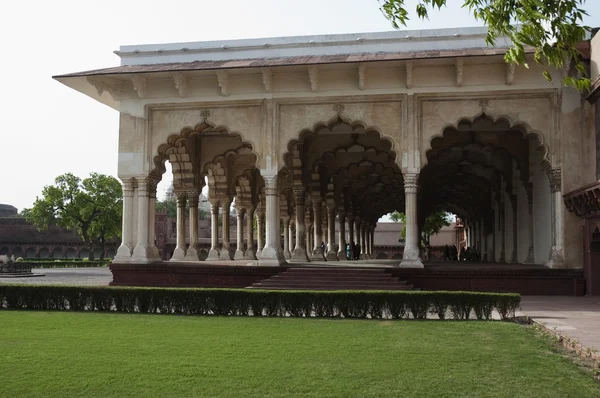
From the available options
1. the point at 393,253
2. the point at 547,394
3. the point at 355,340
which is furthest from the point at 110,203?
the point at 547,394

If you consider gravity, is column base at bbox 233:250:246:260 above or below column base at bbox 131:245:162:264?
below

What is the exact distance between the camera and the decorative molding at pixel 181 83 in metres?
16.9

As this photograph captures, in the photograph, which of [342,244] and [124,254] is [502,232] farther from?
[124,254]

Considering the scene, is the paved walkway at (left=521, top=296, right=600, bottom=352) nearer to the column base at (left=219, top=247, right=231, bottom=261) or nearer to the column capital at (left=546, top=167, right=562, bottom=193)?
the column capital at (left=546, top=167, right=562, bottom=193)

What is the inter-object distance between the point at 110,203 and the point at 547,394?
157ft

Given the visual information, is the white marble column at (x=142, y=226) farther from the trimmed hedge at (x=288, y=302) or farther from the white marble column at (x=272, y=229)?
the trimmed hedge at (x=288, y=302)

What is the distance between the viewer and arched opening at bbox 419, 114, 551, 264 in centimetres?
1838

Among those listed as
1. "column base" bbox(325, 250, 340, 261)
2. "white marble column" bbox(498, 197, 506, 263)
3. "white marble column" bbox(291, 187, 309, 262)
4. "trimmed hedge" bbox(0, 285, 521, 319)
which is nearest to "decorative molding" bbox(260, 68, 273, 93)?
"white marble column" bbox(291, 187, 309, 262)

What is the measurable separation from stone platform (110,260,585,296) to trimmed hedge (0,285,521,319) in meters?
4.00

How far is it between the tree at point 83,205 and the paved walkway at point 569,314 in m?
40.6

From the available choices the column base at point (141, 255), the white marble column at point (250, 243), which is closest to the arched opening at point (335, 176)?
the white marble column at point (250, 243)

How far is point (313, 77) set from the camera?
16281 mm

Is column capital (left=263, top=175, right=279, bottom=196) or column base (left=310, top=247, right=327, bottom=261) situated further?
column base (left=310, top=247, right=327, bottom=261)

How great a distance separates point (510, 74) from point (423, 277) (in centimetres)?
519
